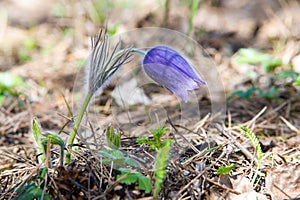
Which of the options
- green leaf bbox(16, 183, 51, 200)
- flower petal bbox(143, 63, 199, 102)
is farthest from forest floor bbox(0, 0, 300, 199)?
flower petal bbox(143, 63, 199, 102)

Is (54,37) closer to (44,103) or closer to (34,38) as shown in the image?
(34,38)

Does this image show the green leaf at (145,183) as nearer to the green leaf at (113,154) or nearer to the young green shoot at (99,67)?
the green leaf at (113,154)

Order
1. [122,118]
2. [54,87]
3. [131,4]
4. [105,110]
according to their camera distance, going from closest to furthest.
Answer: [122,118], [105,110], [54,87], [131,4]

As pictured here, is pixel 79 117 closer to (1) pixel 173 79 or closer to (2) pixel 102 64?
(2) pixel 102 64

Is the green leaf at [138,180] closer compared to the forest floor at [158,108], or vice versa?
the green leaf at [138,180]

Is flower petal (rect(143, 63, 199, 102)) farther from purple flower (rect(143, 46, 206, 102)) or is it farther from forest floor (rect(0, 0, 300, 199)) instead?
forest floor (rect(0, 0, 300, 199))

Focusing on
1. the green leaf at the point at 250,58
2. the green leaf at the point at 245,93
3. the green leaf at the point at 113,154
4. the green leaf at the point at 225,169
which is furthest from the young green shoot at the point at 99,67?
the green leaf at the point at 250,58

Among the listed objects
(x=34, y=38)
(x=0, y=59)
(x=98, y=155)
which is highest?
(x=34, y=38)

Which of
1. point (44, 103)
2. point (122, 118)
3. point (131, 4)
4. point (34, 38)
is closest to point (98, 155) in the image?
point (122, 118)

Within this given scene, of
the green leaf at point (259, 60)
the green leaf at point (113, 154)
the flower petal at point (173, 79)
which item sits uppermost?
the green leaf at point (259, 60)

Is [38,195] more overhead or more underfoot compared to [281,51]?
more underfoot
